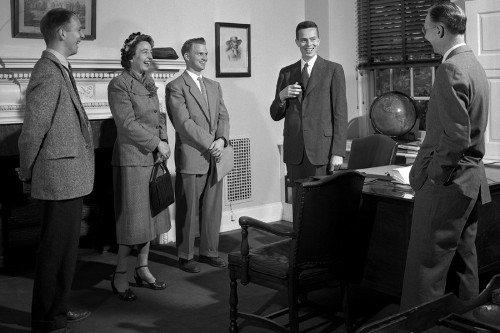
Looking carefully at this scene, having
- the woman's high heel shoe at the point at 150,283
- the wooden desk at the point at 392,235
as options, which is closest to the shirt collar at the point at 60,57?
the woman's high heel shoe at the point at 150,283

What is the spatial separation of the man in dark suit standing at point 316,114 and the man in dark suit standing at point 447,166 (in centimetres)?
168

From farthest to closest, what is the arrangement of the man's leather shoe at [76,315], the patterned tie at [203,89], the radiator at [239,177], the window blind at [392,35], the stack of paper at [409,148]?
the radiator at [239,177] < the window blind at [392,35] < the stack of paper at [409,148] < the patterned tie at [203,89] < the man's leather shoe at [76,315]

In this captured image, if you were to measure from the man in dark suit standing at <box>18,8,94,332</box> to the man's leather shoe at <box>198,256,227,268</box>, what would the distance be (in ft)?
5.77

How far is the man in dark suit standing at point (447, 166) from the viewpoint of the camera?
3291 mm

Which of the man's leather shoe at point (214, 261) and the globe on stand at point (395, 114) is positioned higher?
the globe on stand at point (395, 114)

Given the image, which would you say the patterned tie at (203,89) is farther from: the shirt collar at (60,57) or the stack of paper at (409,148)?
the stack of paper at (409,148)

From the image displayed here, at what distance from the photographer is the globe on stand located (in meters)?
6.46

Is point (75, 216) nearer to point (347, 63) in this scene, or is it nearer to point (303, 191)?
point (303, 191)

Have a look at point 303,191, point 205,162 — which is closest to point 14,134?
point 205,162

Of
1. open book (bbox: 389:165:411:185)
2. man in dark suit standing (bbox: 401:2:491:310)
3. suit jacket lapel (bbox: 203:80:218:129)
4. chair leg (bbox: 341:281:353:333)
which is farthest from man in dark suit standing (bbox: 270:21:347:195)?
man in dark suit standing (bbox: 401:2:491:310)

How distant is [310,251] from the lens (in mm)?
3611

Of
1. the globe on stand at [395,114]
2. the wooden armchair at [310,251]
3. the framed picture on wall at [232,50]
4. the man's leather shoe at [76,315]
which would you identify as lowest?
the man's leather shoe at [76,315]

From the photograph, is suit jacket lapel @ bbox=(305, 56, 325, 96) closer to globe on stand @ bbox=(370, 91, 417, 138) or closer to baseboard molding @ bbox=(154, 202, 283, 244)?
globe on stand @ bbox=(370, 91, 417, 138)

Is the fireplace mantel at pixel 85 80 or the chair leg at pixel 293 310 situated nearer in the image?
the chair leg at pixel 293 310
